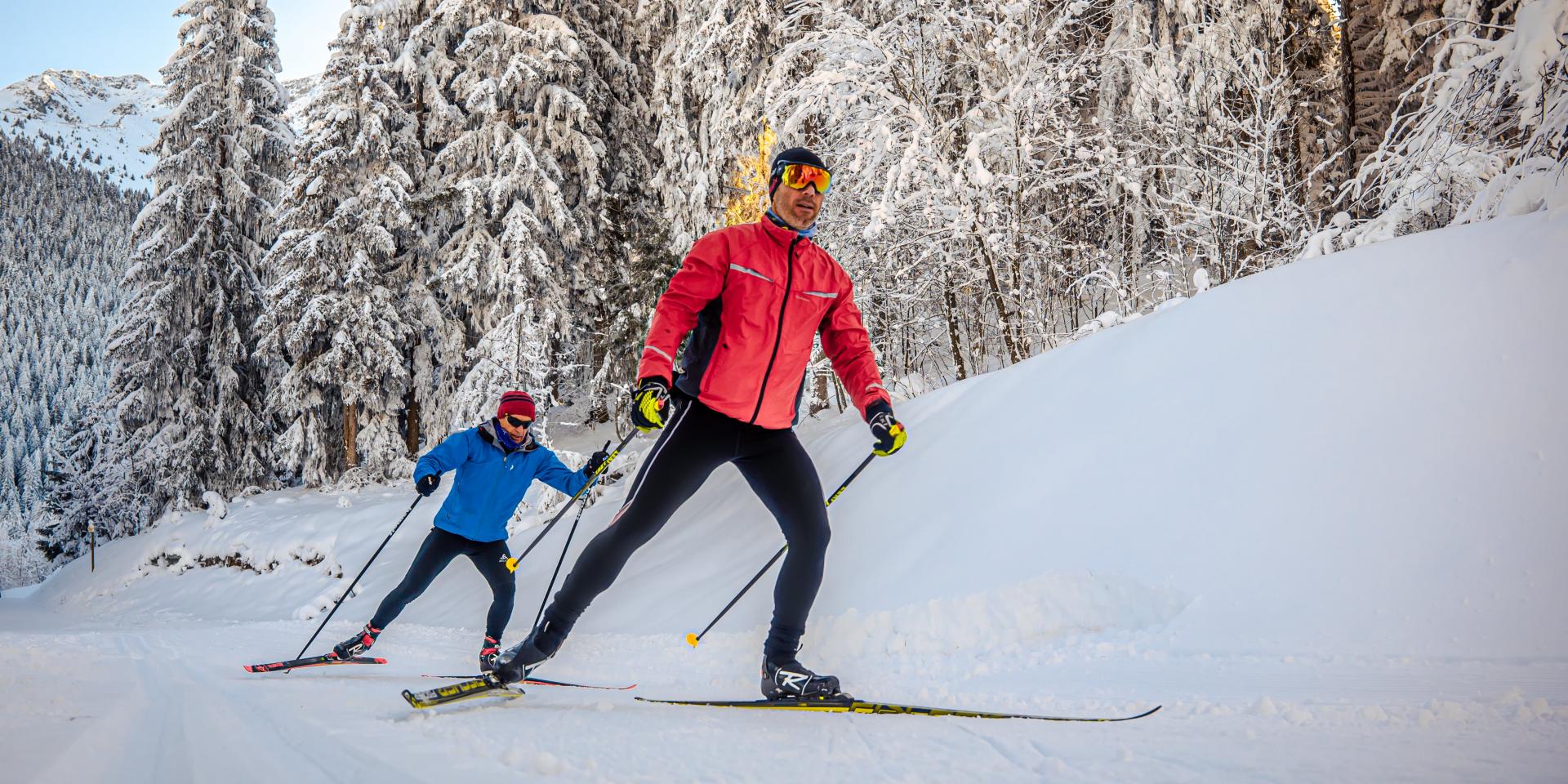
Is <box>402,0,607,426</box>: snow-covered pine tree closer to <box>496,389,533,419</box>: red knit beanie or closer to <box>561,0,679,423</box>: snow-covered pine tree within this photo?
<box>561,0,679,423</box>: snow-covered pine tree

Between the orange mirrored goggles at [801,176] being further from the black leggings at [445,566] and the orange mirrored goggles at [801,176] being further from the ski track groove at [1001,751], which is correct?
the black leggings at [445,566]

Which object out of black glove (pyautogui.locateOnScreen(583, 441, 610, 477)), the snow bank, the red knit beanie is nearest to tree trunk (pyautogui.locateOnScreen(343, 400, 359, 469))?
the snow bank

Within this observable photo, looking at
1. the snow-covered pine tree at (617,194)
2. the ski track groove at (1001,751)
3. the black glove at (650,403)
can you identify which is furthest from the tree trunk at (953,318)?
the ski track groove at (1001,751)

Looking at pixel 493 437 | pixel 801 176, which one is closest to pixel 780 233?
pixel 801 176

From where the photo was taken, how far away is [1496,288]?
3762 millimetres

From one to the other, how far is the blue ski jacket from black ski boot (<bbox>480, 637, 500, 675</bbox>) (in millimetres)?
682

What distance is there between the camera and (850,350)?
3.54m

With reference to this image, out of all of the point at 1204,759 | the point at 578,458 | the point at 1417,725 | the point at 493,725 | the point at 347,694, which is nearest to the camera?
the point at 1204,759

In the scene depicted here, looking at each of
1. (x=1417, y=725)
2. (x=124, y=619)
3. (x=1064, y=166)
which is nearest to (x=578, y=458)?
(x=1064, y=166)

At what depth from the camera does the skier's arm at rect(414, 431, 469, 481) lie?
4.95m

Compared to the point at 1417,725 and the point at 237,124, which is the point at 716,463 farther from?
the point at 237,124

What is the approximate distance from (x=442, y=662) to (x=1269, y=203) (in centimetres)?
870

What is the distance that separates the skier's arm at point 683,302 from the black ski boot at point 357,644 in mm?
3579

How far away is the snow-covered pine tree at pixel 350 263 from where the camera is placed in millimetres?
17531
